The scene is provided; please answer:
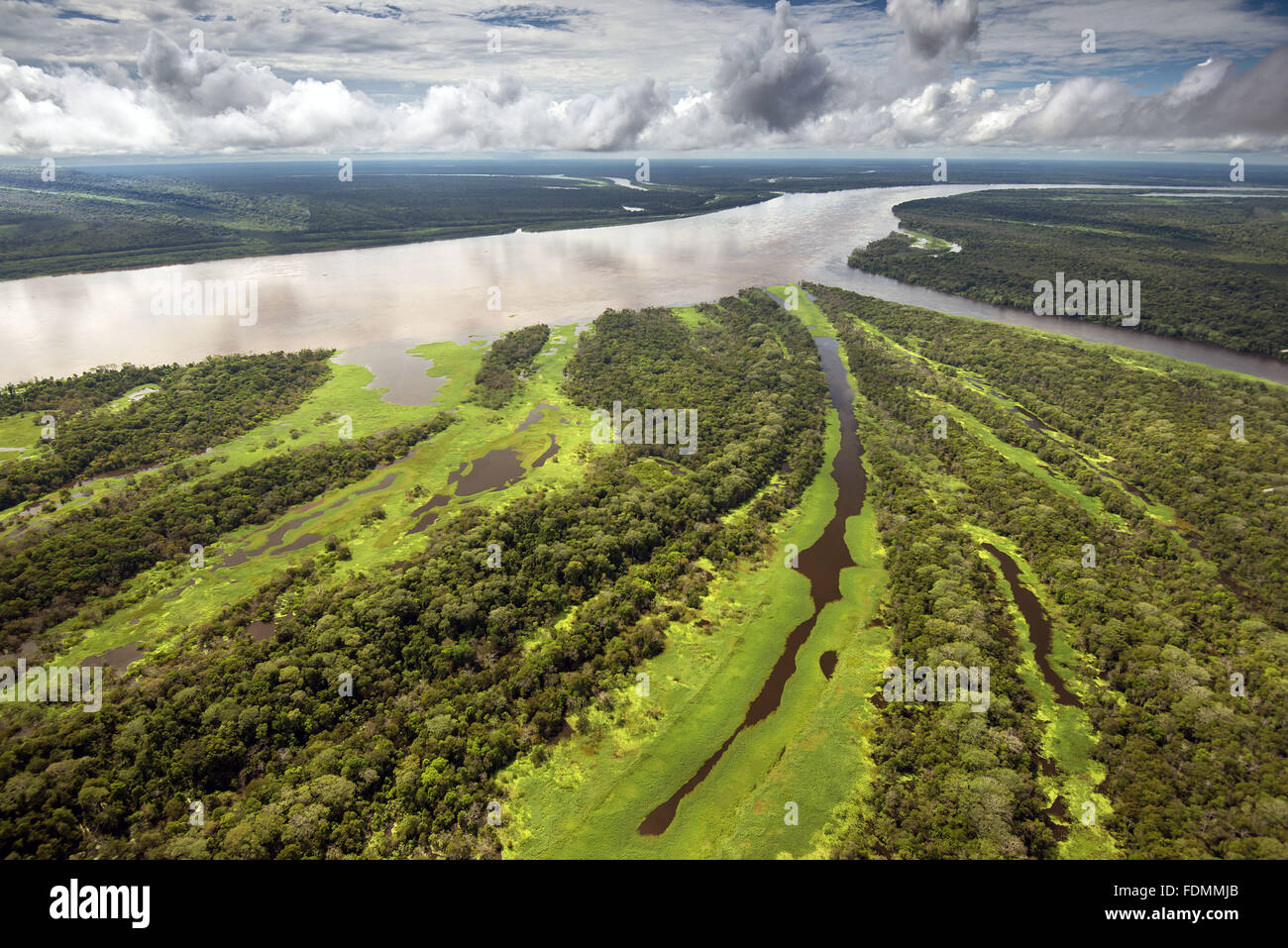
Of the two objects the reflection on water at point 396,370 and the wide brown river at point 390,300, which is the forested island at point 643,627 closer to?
the reflection on water at point 396,370

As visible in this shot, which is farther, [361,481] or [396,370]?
[396,370]

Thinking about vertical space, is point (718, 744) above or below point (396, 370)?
below

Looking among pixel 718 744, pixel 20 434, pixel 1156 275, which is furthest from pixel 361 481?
pixel 1156 275

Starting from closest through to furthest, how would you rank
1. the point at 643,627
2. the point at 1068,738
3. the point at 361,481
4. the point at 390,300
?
the point at 1068,738, the point at 643,627, the point at 361,481, the point at 390,300

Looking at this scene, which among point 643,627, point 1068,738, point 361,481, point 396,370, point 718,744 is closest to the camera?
point 1068,738

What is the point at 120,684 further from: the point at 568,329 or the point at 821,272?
the point at 821,272

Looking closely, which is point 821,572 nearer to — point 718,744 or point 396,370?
point 718,744

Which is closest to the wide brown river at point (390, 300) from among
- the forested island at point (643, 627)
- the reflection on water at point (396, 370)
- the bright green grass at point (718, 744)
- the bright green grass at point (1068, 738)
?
the reflection on water at point (396, 370)
